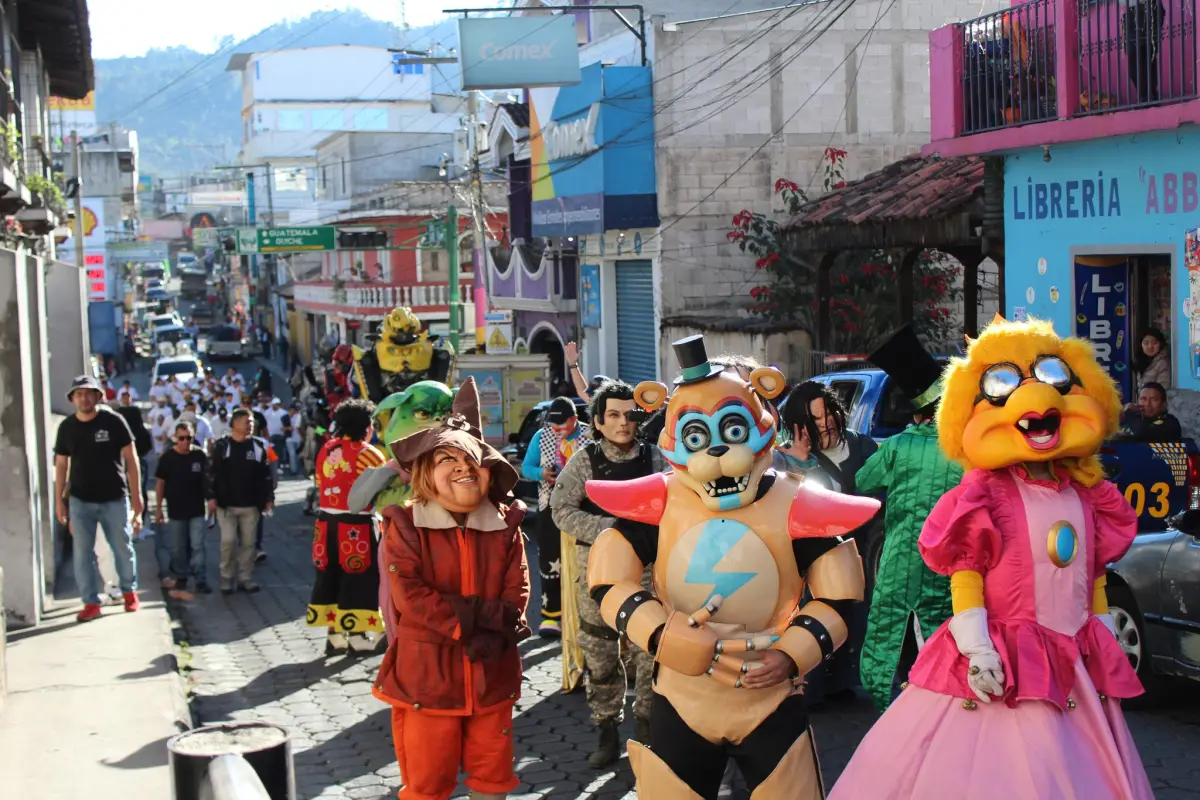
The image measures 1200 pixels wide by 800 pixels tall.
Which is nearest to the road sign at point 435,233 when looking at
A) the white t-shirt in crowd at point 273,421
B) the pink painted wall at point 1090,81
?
the white t-shirt in crowd at point 273,421

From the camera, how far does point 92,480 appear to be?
429 inches

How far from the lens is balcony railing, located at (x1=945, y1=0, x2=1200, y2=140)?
458 inches

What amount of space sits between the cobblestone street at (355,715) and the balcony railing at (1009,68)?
6.65 m

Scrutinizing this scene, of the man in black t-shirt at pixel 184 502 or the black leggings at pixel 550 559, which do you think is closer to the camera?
the black leggings at pixel 550 559

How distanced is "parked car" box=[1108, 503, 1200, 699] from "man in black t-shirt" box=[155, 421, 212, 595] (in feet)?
26.1

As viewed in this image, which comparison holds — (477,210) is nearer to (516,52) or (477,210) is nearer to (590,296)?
(590,296)

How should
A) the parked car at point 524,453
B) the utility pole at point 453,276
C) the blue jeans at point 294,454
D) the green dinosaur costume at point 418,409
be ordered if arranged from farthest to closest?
1. the utility pole at point 453,276
2. the blue jeans at point 294,454
3. the parked car at point 524,453
4. the green dinosaur costume at point 418,409

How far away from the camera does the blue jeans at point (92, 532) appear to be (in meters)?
11.0

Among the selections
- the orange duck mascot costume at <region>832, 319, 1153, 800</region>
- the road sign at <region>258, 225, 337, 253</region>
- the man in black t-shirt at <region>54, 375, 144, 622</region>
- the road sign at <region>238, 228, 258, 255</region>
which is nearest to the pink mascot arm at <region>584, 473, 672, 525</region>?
the orange duck mascot costume at <region>832, 319, 1153, 800</region>

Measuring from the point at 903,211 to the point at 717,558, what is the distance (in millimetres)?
10487

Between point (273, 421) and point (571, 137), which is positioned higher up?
point (571, 137)

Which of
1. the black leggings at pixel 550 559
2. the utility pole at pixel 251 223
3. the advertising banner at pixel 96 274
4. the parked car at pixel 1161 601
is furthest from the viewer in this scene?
the utility pole at pixel 251 223

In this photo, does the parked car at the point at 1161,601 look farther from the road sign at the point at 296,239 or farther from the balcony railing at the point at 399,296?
the balcony railing at the point at 399,296

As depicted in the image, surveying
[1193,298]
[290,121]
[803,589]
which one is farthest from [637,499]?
[290,121]
